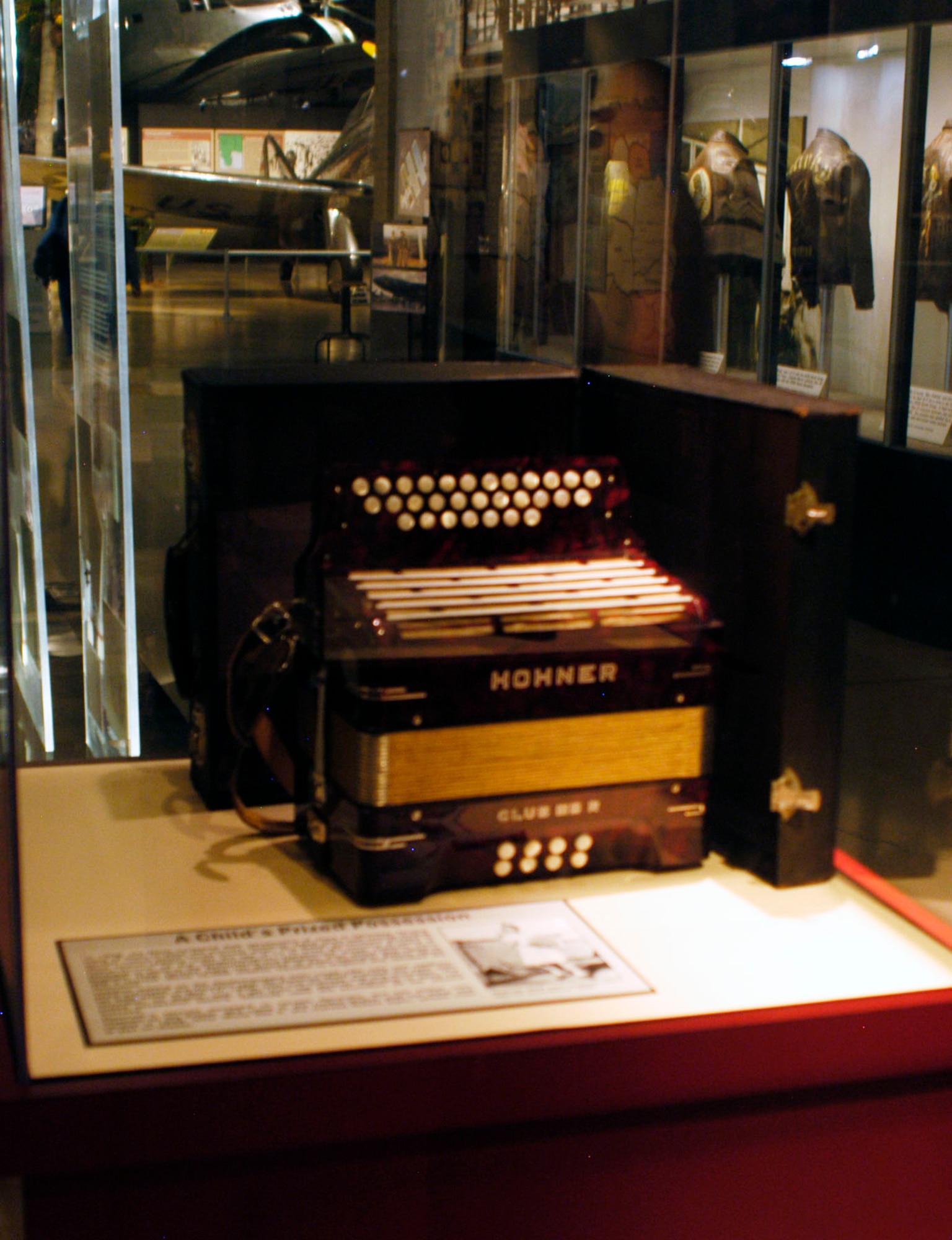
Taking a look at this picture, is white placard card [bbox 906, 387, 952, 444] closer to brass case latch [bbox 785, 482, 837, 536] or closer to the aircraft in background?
brass case latch [bbox 785, 482, 837, 536]

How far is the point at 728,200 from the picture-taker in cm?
138

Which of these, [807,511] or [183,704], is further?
[183,704]

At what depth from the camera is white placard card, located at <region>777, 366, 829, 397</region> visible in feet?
4.61

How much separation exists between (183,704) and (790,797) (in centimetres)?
71

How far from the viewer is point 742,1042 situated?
1146 millimetres

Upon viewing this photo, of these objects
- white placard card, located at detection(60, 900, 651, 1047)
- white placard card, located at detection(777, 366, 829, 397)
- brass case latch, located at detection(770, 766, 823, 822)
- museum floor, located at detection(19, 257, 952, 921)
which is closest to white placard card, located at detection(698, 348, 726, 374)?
white placard card, located at detection(777, 366, 829, 397)

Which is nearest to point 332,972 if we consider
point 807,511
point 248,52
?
point 807,511

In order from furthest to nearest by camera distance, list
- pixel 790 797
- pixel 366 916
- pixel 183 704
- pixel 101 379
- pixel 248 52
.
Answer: pixel 101 379 < pixel 183 704 < pixel 248 52 < pixel 790 797 < pixel 366 916

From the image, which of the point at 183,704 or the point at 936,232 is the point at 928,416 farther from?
the point at 183,704

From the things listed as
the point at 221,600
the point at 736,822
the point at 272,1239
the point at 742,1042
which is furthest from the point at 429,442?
the point at 272,1239

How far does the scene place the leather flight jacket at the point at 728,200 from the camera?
A: 1.37 meters

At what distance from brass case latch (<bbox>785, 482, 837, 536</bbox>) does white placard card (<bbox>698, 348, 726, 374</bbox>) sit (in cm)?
19

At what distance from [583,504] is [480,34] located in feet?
1.58

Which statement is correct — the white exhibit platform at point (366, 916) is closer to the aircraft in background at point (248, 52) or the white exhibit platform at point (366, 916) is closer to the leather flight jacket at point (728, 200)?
the leather flight jacket at point (728, 200)
